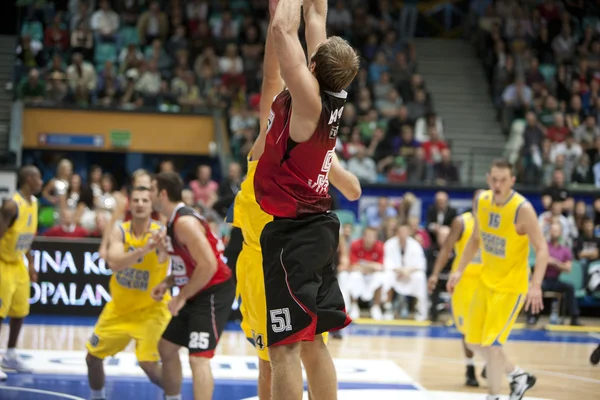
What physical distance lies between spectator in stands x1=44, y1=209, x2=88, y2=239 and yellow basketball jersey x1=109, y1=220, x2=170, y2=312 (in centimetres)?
574

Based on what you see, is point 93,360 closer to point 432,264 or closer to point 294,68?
point 294,68

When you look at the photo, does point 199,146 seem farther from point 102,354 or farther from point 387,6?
point 102,354

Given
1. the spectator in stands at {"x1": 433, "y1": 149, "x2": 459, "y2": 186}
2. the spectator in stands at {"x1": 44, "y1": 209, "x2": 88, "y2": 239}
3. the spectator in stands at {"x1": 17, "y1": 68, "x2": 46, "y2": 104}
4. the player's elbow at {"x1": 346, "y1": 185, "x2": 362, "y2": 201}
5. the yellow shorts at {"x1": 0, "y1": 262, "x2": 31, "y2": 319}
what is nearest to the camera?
the player's elbow at {"x1": 346, "y1": 185, "x2": 362, "y2": 201}

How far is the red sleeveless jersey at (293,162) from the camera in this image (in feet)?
13.5

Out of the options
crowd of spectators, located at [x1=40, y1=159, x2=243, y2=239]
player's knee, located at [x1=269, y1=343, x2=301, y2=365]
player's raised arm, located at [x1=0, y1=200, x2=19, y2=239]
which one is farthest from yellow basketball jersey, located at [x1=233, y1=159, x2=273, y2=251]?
crowd of spectators, located at [x1=40, y1=159, x2=243, y2=239]

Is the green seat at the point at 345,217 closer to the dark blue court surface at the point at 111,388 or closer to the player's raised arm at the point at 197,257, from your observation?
the dark blue court surface at the point at 111,388

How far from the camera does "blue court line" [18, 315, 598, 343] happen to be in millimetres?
11516

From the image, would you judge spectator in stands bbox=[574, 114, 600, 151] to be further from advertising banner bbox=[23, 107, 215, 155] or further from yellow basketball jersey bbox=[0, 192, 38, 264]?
yellow basketball jersey bbox=[0, 192, 38, 264]

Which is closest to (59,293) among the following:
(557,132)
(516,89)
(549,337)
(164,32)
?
(549,337)

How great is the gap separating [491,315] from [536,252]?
2.22 feet

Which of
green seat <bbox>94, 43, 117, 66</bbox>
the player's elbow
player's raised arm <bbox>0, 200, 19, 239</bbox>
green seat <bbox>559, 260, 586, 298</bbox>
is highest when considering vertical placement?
green seat <bbox>94, 43, 117, 66</bbox>

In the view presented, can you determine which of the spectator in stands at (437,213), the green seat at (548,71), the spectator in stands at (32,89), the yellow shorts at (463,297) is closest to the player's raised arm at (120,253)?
the yellow shorts at (463,297)

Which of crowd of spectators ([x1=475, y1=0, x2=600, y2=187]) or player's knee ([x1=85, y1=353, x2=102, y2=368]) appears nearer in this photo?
player's knee ([x1=85, y1=353, x2=102, y2=368])

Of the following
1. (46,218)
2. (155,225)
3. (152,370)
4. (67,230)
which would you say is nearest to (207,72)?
(46,218)
